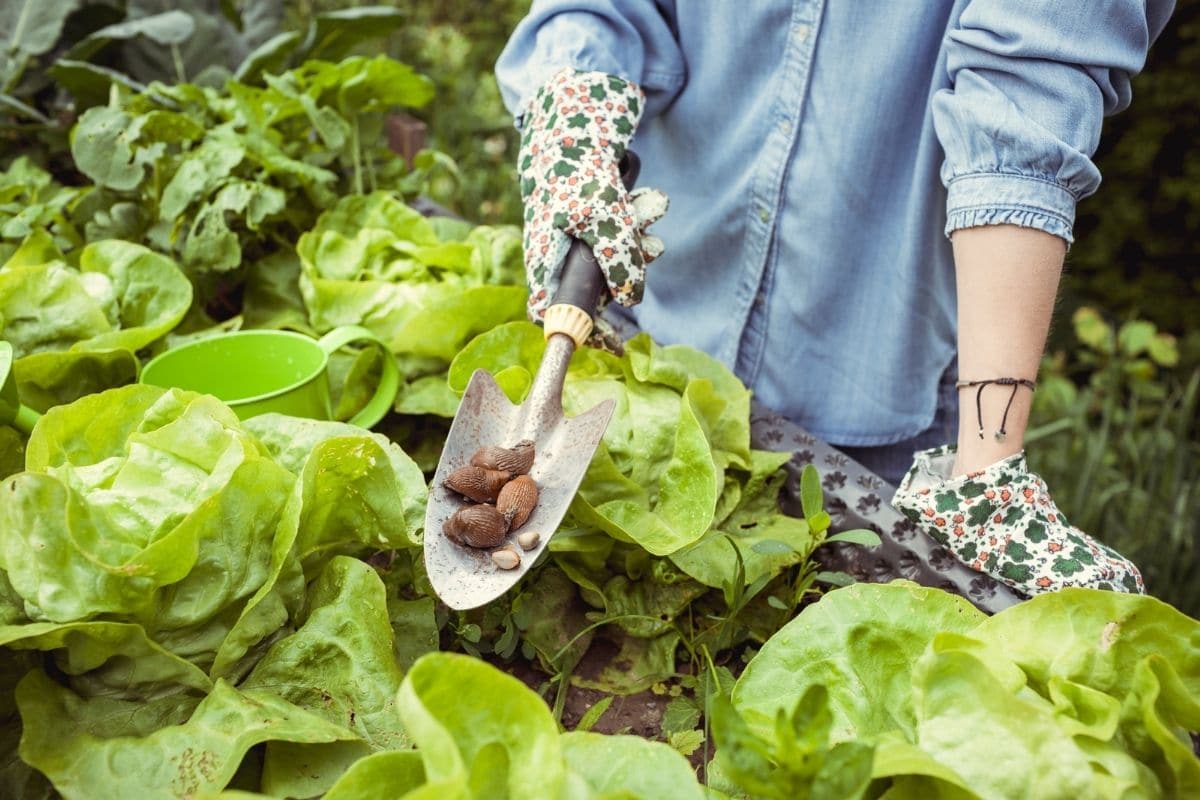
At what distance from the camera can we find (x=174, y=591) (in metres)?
0.78

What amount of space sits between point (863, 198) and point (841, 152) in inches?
2.9

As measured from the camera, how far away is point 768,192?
135cm

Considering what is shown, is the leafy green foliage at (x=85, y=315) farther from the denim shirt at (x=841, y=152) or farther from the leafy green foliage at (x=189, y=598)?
the denim shirt at (x=841, y=152)

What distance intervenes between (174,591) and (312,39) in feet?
4.62

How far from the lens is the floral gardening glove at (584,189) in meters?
1.08

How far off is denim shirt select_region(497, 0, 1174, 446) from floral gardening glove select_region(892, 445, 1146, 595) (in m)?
0.21

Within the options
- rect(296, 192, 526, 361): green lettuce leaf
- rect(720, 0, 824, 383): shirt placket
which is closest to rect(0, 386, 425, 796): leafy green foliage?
rect(296, 192, 526, 361): green lettuce leaf

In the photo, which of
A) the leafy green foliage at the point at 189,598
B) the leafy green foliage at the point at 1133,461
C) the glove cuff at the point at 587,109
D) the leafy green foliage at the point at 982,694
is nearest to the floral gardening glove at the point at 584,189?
the glove cuff at the point at 587,109

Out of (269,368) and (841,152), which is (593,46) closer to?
(841,152)

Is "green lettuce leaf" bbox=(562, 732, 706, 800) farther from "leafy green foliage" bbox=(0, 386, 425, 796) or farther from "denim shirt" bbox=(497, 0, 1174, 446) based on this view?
"denim shirt" bbox=(497, 0, 1174, 446)

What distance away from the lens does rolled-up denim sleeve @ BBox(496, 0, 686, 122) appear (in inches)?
47.9

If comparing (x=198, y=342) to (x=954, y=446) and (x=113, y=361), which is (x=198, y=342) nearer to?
(x=113, y=361)

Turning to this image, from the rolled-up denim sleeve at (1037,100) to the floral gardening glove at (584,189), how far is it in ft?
1.17

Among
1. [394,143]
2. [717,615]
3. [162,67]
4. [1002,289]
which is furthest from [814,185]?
[162,67]
